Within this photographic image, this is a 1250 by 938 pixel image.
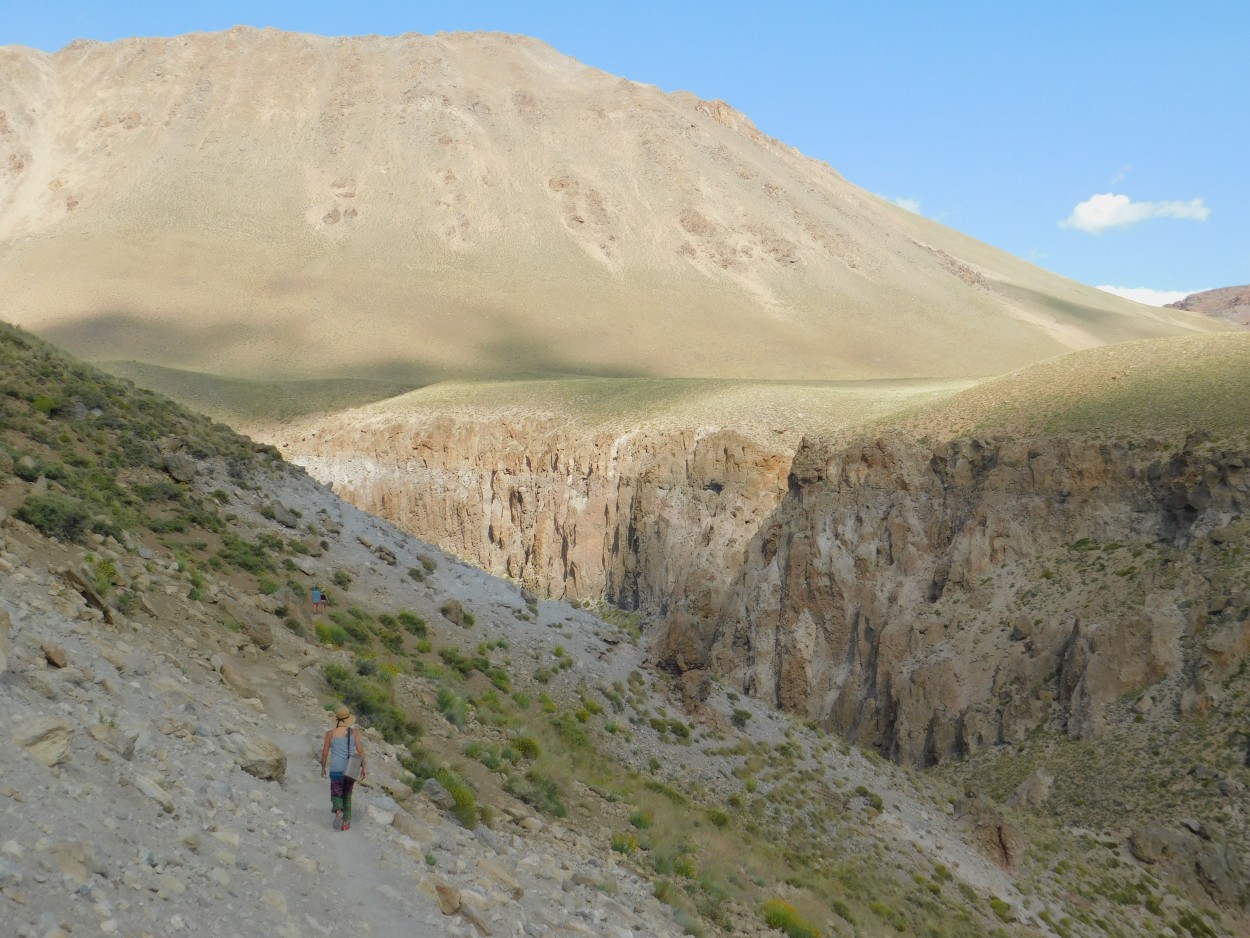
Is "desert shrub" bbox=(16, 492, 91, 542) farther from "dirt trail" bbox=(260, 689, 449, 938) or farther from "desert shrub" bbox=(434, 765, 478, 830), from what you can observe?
"desert shrub" bbox=(434, 765, 478, 830)

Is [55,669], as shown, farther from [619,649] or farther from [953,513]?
[953,513]

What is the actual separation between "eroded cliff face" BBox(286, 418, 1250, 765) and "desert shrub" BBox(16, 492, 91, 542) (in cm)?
1412

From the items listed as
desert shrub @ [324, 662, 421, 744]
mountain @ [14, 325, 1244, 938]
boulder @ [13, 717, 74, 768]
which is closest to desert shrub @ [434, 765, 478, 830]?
mountain @ [14, 325, 1244, 938]

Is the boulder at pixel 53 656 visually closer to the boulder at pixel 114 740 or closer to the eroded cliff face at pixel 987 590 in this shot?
the boulder at pixel 114 740

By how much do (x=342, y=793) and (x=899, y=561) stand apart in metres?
33.1

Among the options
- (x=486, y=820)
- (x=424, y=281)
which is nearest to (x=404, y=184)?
(x=424, y=281)

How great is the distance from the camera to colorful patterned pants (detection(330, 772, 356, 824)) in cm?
995

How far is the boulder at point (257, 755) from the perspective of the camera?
1016 centimetres

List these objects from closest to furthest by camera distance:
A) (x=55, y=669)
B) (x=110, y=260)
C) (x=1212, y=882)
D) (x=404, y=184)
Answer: (x=55, y=669) < (x=1212, y=882) < (x=110, y=260) < (x=404, y=184)

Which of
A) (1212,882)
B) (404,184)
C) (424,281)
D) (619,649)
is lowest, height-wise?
(1212,882)

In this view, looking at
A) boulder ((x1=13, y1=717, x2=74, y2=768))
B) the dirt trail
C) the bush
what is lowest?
the bush

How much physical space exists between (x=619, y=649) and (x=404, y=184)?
123122 mm

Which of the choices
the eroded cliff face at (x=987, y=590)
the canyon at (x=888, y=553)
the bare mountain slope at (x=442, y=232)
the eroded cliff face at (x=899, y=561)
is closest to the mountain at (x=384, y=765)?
the eroded cliff face at (x=987, y=590)

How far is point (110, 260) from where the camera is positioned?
12006cm
